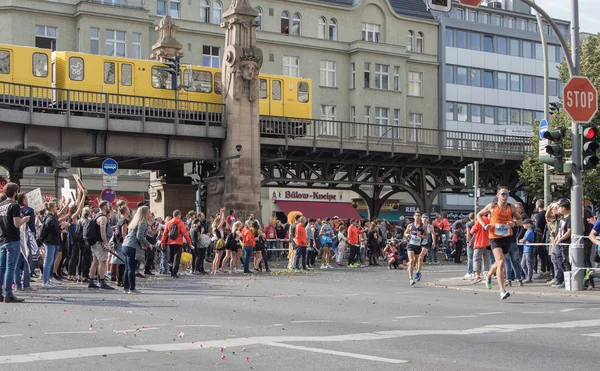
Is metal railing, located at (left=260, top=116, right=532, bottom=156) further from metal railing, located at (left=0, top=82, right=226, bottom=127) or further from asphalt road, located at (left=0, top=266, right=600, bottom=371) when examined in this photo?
asphalt road, located at (left=0, top=266, right=600, bottom=371)

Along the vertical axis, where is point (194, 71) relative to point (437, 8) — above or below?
above

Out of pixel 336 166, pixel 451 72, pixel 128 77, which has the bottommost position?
pixel 336 166

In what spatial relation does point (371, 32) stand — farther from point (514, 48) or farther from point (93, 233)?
point (93, 233)

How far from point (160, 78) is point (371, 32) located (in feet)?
103

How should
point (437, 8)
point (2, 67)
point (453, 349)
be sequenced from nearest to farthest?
point (453, 349) → point (437, 8) → point (2, 67)

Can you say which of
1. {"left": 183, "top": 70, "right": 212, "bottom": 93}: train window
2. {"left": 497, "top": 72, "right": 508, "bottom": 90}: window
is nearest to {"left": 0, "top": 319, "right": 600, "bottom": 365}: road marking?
{"left": 183, "top": 70, "right": 212, "bottom": 93}: train window

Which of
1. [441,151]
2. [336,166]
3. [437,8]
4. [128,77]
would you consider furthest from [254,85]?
[437,8]

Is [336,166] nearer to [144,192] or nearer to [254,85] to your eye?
[254,85]

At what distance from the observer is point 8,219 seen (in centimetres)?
1449

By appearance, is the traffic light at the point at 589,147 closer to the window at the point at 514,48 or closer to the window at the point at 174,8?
the window at the point at 174,8

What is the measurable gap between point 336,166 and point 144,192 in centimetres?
1583

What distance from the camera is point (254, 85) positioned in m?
40.2

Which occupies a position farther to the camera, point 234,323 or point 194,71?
point 194,71

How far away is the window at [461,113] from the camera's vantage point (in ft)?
236
